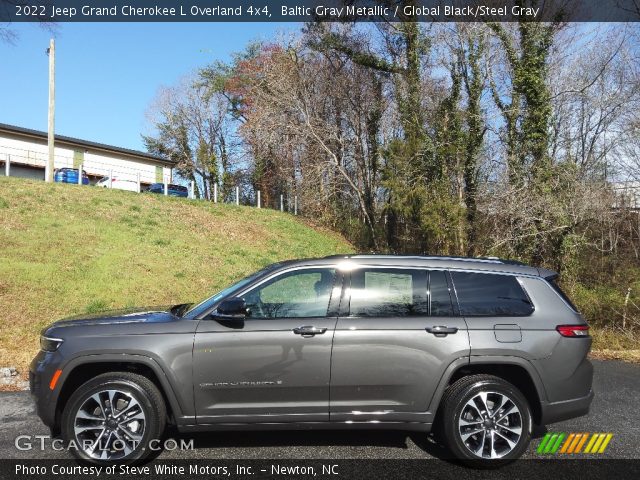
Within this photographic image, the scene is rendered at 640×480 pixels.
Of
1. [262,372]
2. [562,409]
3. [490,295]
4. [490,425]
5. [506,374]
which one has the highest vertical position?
[490,295]

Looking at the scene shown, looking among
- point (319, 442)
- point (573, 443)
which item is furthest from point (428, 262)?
point (573, 443)

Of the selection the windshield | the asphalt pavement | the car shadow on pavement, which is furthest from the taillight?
the windshield

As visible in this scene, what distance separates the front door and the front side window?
16 centimetres

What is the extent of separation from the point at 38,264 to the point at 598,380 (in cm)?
1129

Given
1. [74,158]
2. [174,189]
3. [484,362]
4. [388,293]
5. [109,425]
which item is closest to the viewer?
[109,425]

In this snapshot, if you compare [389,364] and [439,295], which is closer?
[389,364]

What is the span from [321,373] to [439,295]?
122cm

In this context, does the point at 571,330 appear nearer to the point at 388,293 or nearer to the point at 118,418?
the point at 388,293

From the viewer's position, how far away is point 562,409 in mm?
4008

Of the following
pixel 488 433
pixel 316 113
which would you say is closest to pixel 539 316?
pixel 488 433

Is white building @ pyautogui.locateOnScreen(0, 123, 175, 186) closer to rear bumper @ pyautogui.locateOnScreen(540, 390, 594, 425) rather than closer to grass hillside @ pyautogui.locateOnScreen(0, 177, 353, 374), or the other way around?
grass hillside @ pyautogui.locateOnScreen(0, 177, 353, 374)

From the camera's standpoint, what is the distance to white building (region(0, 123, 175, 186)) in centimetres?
3778

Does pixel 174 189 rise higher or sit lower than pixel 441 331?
higher

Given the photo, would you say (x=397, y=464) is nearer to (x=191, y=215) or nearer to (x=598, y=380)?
(x=598, y=380)
